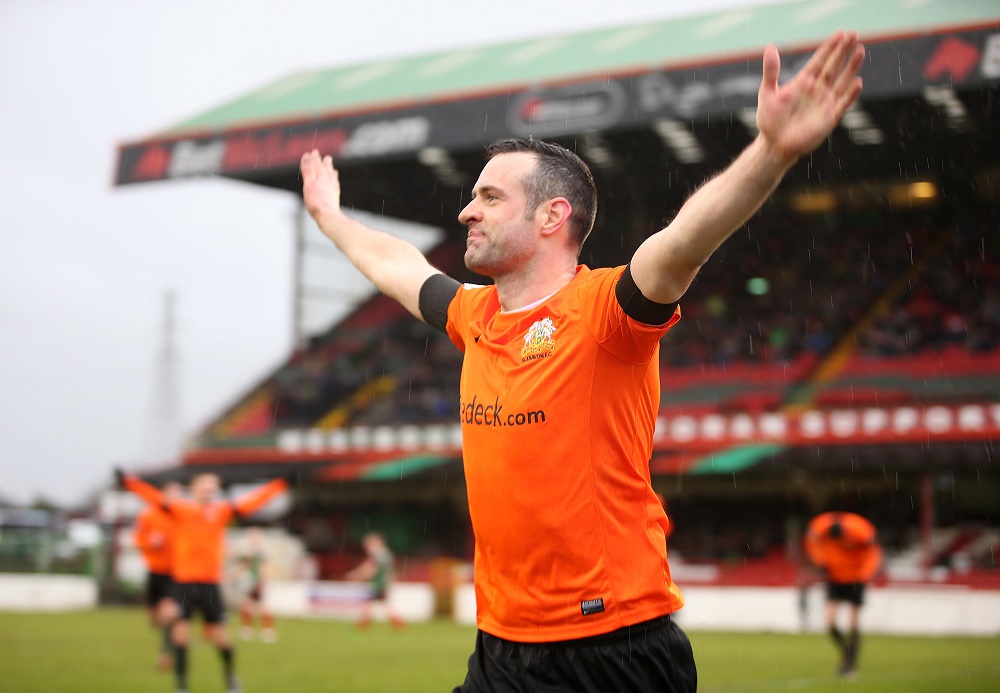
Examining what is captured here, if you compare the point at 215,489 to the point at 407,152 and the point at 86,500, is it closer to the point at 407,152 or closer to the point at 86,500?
the point at 407,152

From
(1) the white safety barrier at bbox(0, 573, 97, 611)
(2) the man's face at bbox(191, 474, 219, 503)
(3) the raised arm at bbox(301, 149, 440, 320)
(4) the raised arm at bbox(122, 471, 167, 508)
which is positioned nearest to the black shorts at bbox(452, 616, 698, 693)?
(3) the raised arm at bbox(301, 149, 440, 320)

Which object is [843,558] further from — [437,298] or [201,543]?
[437,298]

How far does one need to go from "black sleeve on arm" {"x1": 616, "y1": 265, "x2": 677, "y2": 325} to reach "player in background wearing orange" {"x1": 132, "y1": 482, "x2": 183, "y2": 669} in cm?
996

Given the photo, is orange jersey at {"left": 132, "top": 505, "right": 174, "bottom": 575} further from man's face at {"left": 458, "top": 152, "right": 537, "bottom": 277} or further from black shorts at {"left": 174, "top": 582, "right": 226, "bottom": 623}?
man's face at {"left": 458, "top": 152, "right": 537, "bottom": 277}

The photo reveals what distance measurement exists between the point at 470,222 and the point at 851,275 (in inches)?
961

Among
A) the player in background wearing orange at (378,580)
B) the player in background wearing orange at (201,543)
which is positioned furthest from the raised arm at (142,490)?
the player in background wearing orange at (378,580)

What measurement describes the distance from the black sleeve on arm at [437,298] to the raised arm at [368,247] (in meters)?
0.04

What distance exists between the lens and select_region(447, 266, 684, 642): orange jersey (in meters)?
3.30

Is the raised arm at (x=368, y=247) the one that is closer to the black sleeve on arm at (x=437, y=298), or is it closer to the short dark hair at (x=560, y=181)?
the black sleeve on arm at (x=437, y=298)

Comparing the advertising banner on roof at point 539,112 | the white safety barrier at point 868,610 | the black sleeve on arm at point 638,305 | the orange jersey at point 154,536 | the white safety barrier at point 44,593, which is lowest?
the white safety barrier at point 44,593

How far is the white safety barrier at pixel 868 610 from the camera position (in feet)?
65.6

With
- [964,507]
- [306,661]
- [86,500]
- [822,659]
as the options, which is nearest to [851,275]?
[964,507]

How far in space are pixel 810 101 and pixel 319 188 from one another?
2.28 metres

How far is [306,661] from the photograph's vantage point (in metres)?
14.6
